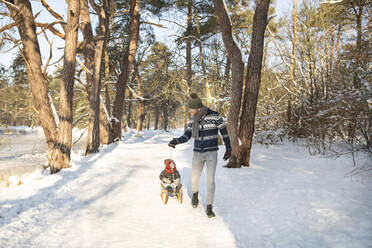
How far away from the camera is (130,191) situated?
5.82 metres

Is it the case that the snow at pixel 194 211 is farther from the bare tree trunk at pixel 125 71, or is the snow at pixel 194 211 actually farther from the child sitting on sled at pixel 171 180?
the bare tree trunk at pixel 125 71

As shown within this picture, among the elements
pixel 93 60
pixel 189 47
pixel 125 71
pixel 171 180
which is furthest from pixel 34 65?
pixel 189 47

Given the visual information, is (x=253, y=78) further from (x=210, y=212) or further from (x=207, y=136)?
(x=210, y=212)

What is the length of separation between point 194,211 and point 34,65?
19.4ft

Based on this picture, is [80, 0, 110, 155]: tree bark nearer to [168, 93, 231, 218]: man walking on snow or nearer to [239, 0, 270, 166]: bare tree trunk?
[239, 0, 270, 166]: bare tree trunk

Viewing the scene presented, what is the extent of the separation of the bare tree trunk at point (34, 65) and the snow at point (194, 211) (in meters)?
1.41

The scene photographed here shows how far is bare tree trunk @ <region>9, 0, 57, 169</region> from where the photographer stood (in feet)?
23.1

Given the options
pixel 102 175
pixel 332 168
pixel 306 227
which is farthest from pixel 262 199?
pixel 102 175

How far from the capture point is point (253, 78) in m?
7.38

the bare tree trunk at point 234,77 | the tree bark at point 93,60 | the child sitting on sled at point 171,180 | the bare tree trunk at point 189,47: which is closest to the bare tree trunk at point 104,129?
the tree bark at point 93,60

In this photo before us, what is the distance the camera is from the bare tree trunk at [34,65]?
7.05 meters

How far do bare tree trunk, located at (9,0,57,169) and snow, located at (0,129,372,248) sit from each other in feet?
4.62

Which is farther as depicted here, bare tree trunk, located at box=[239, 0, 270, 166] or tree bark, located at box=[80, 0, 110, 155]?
tree bark, located at box=[80, 0, 110, 155]

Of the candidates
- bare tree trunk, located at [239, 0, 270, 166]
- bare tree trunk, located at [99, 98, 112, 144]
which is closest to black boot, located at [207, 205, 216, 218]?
bare tree trunk, located at [239, 0, 270, 166]
